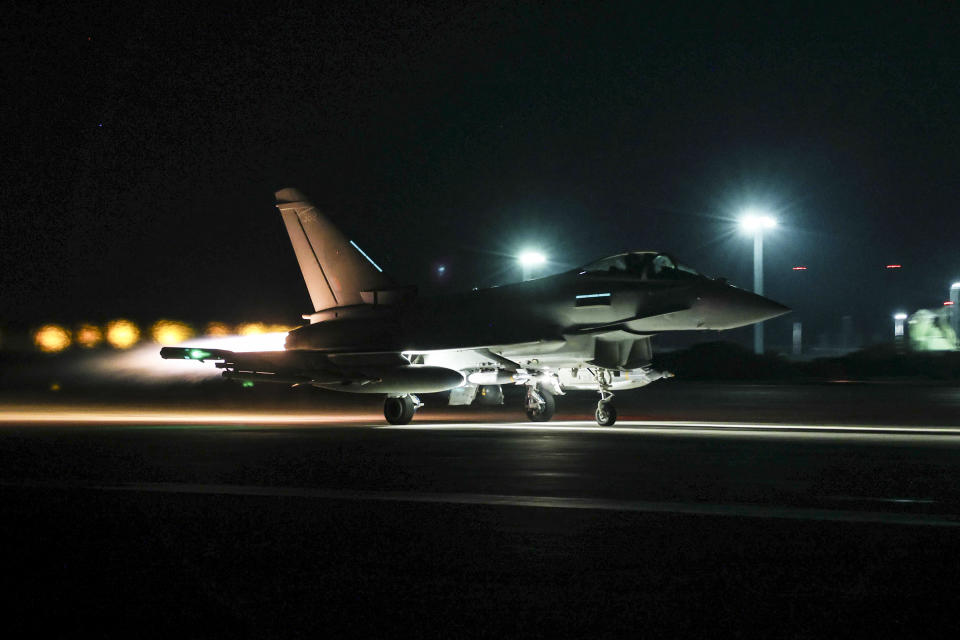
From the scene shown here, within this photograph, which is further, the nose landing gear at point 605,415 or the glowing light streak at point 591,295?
the glowing light streak at point 591,295

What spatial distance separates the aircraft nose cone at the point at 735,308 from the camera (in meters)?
19.0

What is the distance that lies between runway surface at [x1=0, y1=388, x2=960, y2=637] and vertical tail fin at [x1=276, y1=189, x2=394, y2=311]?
8.88 m

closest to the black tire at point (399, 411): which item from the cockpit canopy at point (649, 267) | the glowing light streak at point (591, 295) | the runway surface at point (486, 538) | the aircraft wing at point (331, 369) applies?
the aircraft wing at point (331, 369)

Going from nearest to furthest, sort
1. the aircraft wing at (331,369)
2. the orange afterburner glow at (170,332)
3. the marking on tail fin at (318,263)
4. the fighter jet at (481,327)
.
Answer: the fighter jet at (481,327)
the aircraft wing at (331,369)
the marking on tail fin at (318,263)
the orange afterburner glow at (170,332)

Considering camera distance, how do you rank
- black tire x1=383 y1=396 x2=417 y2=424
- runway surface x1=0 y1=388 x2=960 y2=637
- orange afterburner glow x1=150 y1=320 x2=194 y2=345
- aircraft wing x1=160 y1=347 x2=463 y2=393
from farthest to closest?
orange afterburner glow x1=150 y1=320 x2=194 y2=345, black tire x1=383 y1=396 x2=417 y2=424, aircraft wing x1=160 y1=347 x2=463 y2=393, runway surface x1=0 y1=388 x2=960 y2=637

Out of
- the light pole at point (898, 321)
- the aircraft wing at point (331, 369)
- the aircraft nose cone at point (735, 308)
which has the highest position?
the light pole at point (898, 321)

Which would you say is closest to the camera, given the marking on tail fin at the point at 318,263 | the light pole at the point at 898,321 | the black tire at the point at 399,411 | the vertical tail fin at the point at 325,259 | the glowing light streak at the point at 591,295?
the glowing light streak at the point at 591,295

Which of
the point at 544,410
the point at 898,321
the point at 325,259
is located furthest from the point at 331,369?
the point at 898,321

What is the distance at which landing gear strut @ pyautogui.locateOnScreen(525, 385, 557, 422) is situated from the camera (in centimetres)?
2128

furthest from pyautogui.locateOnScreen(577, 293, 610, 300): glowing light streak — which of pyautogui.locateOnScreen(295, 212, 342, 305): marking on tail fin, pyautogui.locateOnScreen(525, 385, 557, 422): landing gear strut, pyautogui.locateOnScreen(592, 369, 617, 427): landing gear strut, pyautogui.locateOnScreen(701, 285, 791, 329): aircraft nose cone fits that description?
pyautogui.locateOnScreen(295, 212, 342, 305): marking on tail fin

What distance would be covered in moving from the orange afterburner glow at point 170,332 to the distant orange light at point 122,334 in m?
0.56

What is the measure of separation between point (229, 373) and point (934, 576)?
17519 mm

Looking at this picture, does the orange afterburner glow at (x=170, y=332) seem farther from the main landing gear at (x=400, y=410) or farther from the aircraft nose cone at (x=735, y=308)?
the aircraft nose cone at (x=735, y=308)

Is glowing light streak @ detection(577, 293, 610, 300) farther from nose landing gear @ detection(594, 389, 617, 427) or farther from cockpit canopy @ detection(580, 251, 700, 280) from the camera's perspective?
nose landing gear @ detection(594, 389, 617, 427)
